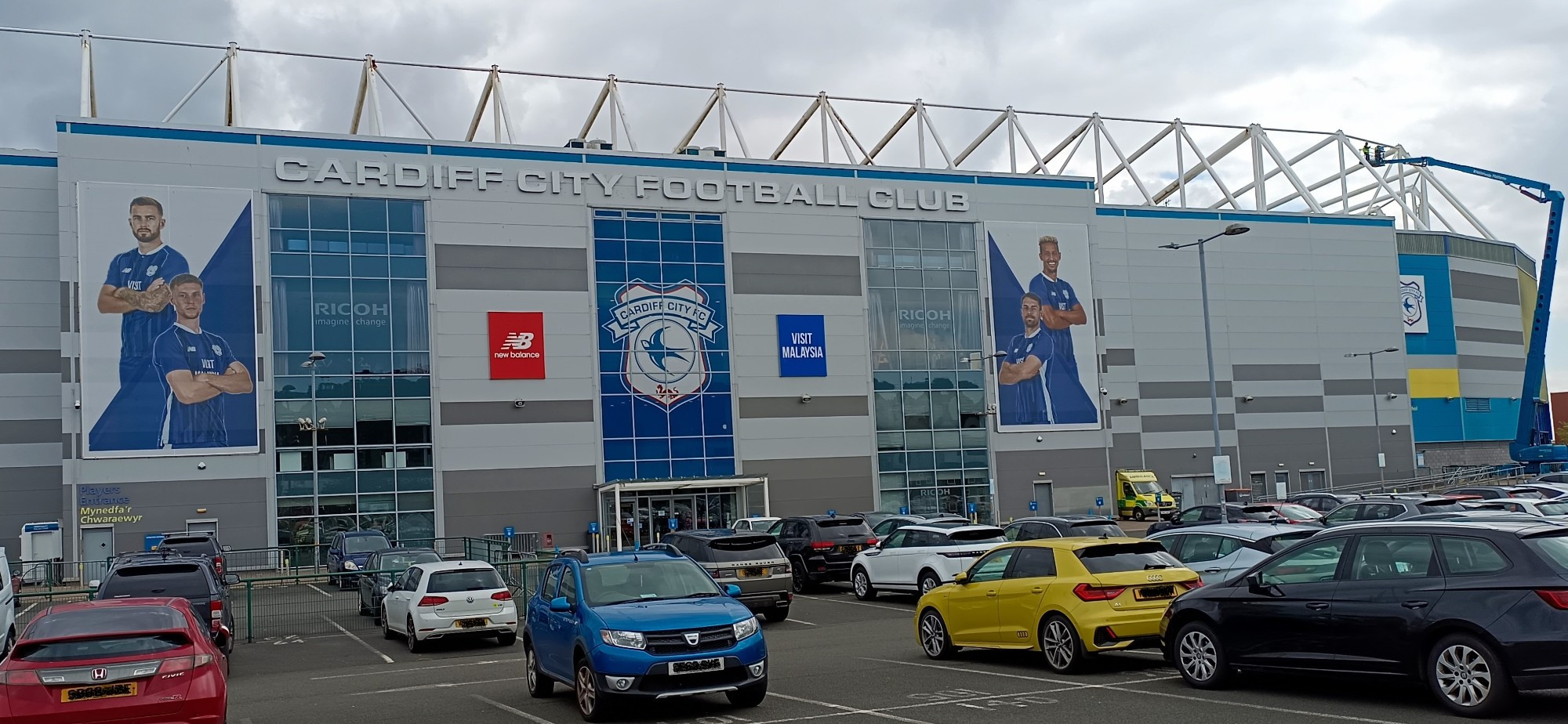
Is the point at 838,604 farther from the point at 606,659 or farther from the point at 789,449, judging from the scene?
the point at 789,449

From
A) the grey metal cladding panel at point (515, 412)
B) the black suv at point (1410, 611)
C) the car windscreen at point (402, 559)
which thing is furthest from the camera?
the grey metal cladding panel at point (515, 412)

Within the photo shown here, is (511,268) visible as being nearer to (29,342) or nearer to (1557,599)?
(29,342)

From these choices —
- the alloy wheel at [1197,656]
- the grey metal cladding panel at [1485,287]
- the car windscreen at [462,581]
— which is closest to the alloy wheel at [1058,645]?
the alloy wheel at [1197,656]

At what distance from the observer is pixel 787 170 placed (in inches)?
2138

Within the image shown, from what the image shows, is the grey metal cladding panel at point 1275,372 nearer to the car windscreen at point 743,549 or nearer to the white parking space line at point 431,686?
the car windscreen at point 743,549

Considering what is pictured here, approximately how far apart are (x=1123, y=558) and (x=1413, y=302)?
222 ft

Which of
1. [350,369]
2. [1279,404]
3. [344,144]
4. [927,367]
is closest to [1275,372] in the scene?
[1279,404]

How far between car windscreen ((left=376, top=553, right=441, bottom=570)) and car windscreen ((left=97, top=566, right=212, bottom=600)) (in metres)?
7.57

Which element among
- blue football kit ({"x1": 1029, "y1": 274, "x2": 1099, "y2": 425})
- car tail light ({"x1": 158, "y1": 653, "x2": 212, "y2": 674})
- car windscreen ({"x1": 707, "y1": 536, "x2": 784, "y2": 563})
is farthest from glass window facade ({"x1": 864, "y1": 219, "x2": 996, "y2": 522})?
car tail light ({"x1": 158, "y1": 653, "x2": 212, "y2": 674})

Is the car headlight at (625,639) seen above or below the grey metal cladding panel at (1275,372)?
below

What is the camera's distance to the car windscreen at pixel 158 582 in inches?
778

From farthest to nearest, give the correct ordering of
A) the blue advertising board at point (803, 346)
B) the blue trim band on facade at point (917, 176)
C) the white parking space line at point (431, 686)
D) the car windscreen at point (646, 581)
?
the blue trim band on facade at point (917, 176) < the blue advertising board at point (803, 346) < the white parking space line at point (431, 686) < the car windscreen at point (646, 581)

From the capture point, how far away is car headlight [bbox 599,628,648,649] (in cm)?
1219

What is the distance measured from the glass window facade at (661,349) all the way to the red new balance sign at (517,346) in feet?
8.30
